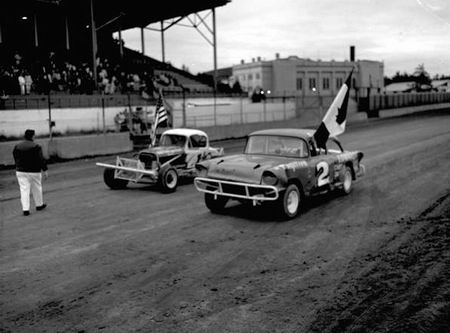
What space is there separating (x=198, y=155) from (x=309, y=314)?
894cm

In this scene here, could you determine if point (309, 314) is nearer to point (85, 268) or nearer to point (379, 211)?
point (85, 268)

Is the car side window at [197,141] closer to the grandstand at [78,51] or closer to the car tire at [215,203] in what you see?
the car tire at [215,203]

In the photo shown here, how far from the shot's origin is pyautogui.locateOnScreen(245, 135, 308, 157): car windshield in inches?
394

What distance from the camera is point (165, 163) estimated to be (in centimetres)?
1264

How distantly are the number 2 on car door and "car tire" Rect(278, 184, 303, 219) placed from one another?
0.75 meters

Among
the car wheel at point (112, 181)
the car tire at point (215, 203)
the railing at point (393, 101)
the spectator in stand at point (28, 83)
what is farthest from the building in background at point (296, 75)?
the car tire at point (215, 203)

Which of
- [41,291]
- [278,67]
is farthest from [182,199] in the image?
[278,67]

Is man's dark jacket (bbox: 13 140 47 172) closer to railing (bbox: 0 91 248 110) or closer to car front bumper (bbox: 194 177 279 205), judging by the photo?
car front bumper (bbox: 194 177 279 205)

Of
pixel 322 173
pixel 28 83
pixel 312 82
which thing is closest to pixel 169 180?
pixel 322 173

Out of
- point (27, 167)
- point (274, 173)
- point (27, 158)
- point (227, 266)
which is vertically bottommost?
point (227, 266)

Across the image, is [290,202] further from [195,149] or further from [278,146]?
[195,149]

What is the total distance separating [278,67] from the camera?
229 ft

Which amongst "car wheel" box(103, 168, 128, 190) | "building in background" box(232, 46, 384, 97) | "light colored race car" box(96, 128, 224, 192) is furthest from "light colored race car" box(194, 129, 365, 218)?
"building in background" box(232, 46, 384, 97)

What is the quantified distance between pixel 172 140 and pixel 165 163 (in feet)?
4.15
